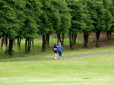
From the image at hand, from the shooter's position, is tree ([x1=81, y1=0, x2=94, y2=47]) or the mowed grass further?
tree ([x1=81, y1=0, x2=94, y2=47])

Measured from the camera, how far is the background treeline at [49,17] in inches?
1024

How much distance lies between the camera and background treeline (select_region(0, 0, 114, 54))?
2602 cm

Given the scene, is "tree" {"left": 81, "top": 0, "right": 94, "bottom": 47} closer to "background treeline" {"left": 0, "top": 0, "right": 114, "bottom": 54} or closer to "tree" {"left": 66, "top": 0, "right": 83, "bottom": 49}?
"background treeline" {"left": 0, "top": 0, "right": 114, "bottom": 54}

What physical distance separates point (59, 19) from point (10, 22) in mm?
8465

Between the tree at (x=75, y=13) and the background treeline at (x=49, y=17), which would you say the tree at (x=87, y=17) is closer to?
the background treeline at (x=49, y=17)

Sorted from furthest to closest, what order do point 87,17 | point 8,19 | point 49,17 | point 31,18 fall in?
point 87,17
point 49,17
point 31,18
point 8,19

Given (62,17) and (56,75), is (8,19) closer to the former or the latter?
(62,17)

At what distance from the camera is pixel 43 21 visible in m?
31.9

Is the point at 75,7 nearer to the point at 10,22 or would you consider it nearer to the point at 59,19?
the point at 59,19

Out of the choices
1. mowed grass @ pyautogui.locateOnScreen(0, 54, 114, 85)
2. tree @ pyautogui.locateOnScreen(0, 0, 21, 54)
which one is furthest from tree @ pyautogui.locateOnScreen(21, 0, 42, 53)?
mowed grass @ pyautogui.locateOnScreen(0, 54, 114, 85)

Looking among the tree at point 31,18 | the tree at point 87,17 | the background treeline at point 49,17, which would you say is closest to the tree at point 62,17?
the background treeline at point 49,17

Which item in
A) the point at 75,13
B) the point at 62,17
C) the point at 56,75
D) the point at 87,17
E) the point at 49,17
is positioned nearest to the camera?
the point at 56,75

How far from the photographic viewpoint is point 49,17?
3209cm

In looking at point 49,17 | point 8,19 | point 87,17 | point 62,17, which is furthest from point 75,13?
point 8,19
